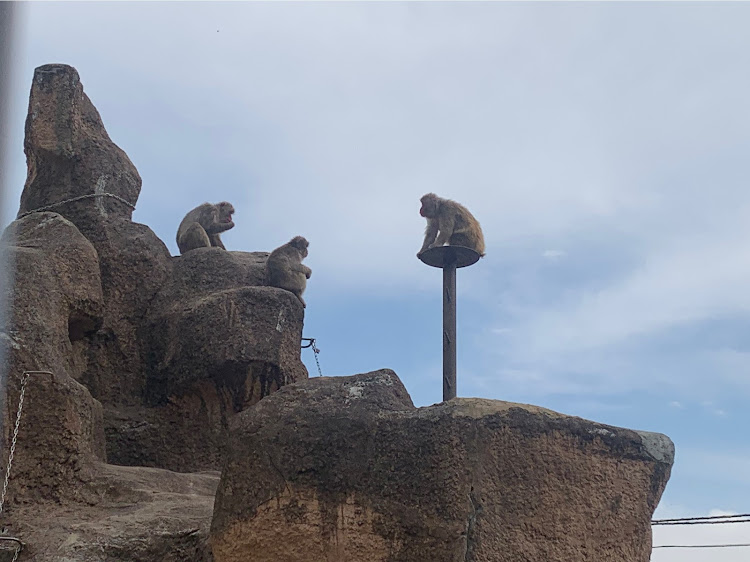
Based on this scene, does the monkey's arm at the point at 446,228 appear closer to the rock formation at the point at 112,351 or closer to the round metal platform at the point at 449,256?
the rock formation at the point at 112,351

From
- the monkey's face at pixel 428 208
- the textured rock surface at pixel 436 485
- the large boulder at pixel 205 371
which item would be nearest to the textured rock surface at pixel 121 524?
the textured rock surface at pixel 436 485

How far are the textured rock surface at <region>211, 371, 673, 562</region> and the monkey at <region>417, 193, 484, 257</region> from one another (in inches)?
216

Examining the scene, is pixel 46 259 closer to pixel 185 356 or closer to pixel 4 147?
pixel 185 356

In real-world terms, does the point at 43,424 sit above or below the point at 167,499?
above

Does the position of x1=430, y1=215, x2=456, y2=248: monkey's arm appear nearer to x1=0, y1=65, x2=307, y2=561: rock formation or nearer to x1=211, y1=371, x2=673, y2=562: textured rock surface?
x1=0, y1=65, x2=307, y2=561: rock formation

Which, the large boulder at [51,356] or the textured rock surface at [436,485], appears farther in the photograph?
the large boulder at [51,356]

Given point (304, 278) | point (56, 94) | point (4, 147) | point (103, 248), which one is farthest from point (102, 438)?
point (4, 147)

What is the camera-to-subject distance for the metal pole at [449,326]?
738cm

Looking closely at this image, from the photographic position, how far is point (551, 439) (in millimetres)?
4672

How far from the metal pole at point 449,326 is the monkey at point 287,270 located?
4.79 ft

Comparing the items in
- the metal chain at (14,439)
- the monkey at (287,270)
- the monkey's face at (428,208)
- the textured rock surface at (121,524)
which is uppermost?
the monkey's face at (428,208)

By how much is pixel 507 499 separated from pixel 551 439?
0.37 m

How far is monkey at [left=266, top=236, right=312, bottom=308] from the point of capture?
869cm

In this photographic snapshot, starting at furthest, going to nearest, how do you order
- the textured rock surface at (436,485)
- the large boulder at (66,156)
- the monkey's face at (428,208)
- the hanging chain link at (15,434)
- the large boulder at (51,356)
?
the monkey's face at (428,208), the large boulder at (66,156), the large boulder at (51,356), the hanging chain link at (15,434), the textured rock surface at (436,485)
